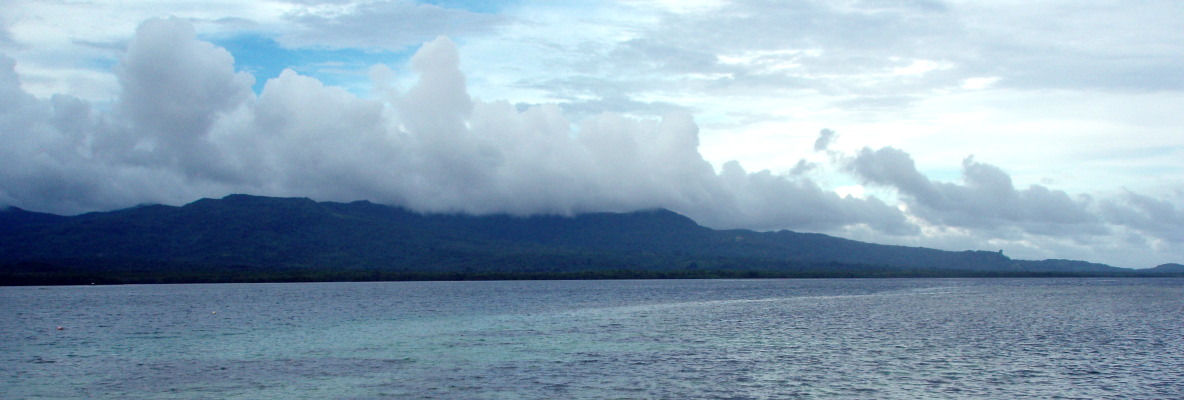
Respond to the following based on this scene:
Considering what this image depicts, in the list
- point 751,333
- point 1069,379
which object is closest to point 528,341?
point 751,333

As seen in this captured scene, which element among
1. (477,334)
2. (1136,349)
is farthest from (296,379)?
(1136,349)

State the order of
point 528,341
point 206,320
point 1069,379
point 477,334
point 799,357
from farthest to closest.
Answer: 1. point 206,320
2. point 477,334
3. point 528,341
4. point 799,357
5. point 1069,379

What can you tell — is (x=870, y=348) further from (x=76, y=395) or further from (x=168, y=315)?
(x=168, y=315)

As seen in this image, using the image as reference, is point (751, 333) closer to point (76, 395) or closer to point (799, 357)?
point (799, 357)

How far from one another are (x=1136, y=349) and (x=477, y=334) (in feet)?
145

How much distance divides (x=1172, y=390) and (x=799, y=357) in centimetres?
1796

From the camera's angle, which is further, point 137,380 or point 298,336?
point 298,336

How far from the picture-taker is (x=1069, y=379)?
133ft

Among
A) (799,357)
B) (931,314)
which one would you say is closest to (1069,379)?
(799,357)

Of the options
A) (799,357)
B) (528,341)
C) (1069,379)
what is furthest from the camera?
(528,341)

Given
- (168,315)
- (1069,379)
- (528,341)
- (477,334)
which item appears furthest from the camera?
(168,315)

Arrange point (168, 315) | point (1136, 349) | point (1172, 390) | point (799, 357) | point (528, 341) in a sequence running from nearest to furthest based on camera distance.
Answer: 1. point (1172, 390)
2. point (799, 357)
3. point (1136, 349)
4. point (528, 341)
5. point (168, 315)

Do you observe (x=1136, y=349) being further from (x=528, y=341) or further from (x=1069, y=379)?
(x=528, y=341)

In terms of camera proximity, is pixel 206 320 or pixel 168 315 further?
pixel 168 315
